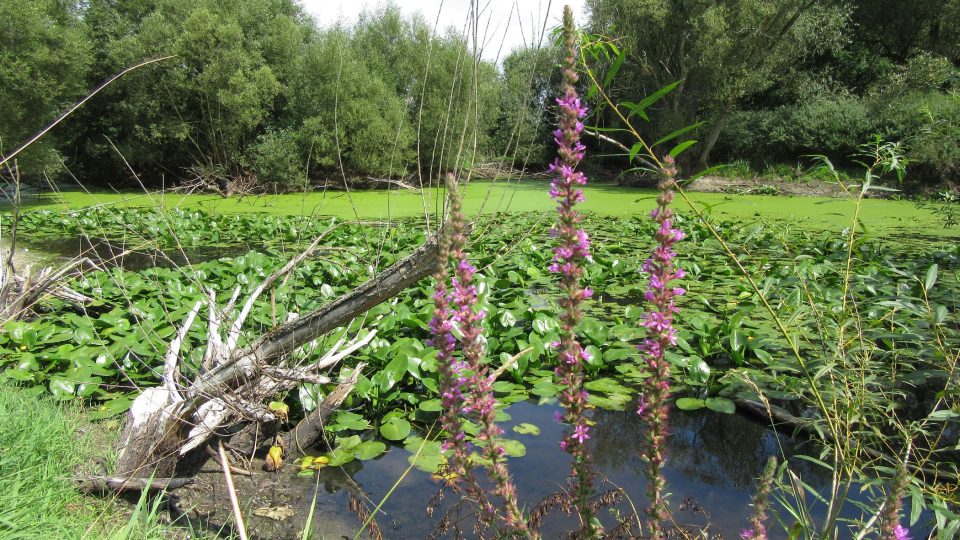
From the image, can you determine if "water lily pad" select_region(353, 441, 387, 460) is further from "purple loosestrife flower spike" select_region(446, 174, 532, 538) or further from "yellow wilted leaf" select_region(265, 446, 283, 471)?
"purple loosestrife flower spike" select_region(446, 174, 532, 538)

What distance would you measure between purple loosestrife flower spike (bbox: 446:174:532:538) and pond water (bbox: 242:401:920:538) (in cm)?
128

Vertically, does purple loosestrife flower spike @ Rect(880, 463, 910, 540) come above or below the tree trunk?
below

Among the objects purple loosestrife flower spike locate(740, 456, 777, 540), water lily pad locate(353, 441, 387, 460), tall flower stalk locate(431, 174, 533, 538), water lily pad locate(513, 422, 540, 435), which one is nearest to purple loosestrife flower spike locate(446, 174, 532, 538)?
tall flower stalk locate(431, 174, 533, 538)

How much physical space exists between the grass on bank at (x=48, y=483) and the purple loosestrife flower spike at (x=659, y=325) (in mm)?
1362

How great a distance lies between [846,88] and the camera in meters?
18.5

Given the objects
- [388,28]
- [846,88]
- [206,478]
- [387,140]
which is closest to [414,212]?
[387,140]

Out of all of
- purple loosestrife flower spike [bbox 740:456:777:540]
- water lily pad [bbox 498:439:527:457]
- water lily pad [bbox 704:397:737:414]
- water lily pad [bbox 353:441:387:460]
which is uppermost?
purple loosestrife flower spike [bbox 740:456:777:540]

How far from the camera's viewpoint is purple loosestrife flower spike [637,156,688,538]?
1.13 m

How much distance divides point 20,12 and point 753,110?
20964 mm

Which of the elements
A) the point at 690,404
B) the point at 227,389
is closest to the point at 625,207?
the point at 690,404

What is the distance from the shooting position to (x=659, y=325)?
117 cm

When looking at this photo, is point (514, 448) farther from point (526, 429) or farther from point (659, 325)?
point (659, 325)

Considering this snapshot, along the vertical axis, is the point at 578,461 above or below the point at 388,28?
below

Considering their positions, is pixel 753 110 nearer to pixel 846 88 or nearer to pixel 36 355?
pixel 846 88
